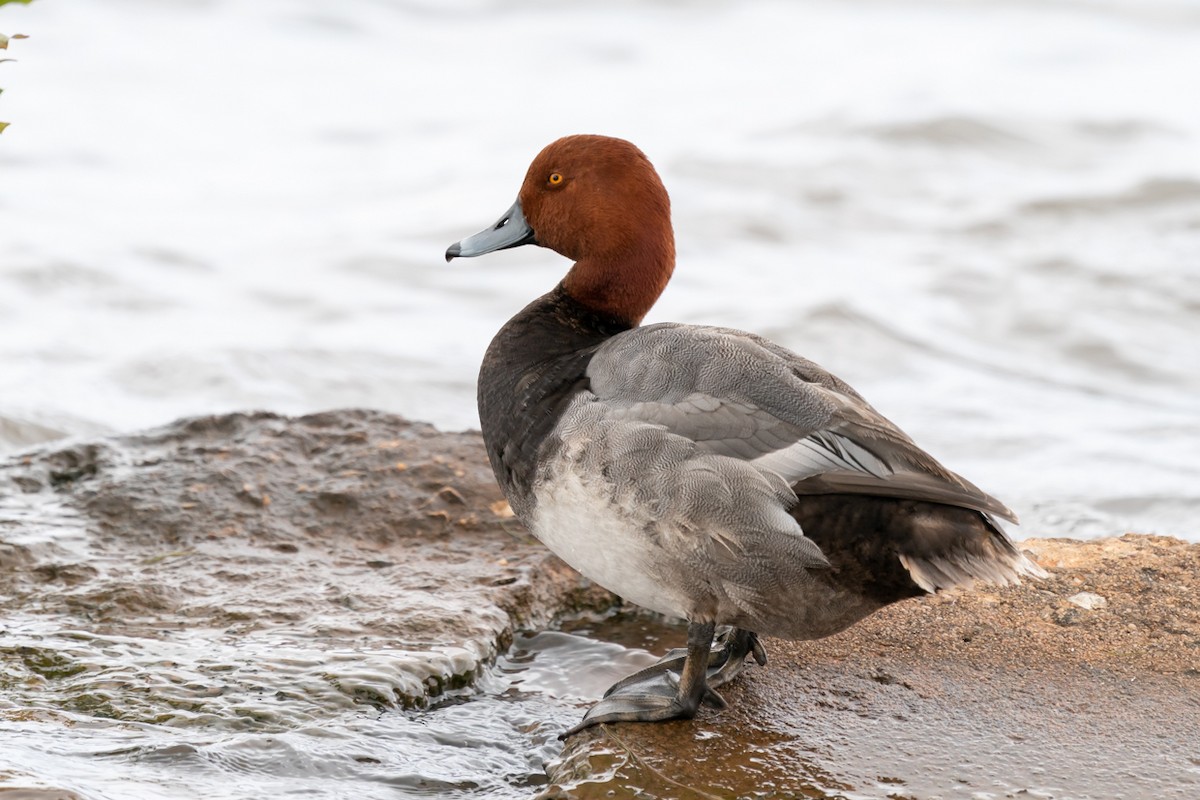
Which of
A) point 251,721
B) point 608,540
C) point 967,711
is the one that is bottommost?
point 251,721

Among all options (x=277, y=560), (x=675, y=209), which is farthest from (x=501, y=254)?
(x=277, y=560)

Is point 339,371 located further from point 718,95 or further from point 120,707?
point 718,95

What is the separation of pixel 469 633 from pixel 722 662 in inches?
26.1

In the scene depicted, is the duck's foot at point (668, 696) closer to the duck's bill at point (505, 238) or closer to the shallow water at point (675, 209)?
the duck's bill at point (505, 238)

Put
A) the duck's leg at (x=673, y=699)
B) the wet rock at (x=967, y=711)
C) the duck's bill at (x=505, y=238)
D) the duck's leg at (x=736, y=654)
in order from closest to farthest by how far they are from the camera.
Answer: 1. the wet rock at (x=967, y=711)
2. the duck's leg at (x=673, y=699)
3. the duck's leg at (x=736, y=654)
4. the duck's bill at (x=505, y=238)

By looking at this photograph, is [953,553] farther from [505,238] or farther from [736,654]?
[505,238]

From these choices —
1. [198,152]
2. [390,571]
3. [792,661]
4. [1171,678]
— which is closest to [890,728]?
[792,661]

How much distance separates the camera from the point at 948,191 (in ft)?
34.6

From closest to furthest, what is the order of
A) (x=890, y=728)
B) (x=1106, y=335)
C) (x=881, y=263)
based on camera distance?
(x=890, y=728) < (x=1106, y=335) < (x=881, y=263)

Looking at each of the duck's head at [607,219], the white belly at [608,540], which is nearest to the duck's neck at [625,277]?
the duck's head at [607,219]

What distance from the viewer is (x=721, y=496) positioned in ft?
10.2

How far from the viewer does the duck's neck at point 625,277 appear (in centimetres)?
375

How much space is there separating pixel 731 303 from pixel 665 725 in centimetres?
531

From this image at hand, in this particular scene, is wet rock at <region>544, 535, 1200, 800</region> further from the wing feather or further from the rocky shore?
the wing feather
